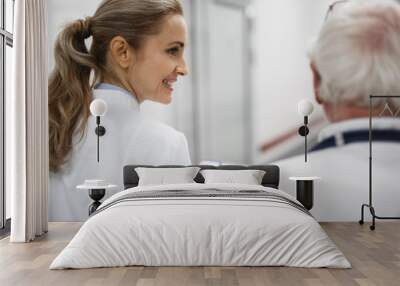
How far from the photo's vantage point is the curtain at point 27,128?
607cm

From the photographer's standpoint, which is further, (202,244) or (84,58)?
(84,58)

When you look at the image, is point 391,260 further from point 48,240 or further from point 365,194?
point 48,240

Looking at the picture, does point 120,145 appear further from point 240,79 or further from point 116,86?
point 240,79

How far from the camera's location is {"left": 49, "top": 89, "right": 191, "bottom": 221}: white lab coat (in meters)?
7.46

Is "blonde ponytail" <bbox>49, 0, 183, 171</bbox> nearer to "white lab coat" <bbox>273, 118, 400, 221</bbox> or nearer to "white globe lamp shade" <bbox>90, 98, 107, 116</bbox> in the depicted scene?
"white globe lamp shade" <bbox>90, 98, 107, 116</bbox>

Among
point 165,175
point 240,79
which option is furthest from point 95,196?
point 240,79

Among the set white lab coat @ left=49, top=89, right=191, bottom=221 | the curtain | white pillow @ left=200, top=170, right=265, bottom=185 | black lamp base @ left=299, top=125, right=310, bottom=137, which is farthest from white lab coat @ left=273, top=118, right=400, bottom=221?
the curtain

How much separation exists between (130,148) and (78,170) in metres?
0.70

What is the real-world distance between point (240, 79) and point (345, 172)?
5.64 feet

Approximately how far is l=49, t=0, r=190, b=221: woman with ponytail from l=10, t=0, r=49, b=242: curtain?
92cm

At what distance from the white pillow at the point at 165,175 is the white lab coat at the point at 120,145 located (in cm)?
42

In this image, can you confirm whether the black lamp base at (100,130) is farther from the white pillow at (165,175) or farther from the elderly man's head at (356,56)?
the elderly man's head at (356,56)

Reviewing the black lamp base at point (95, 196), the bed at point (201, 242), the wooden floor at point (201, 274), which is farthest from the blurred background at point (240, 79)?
the bed at point (201, 242)

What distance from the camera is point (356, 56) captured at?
7.57 m
